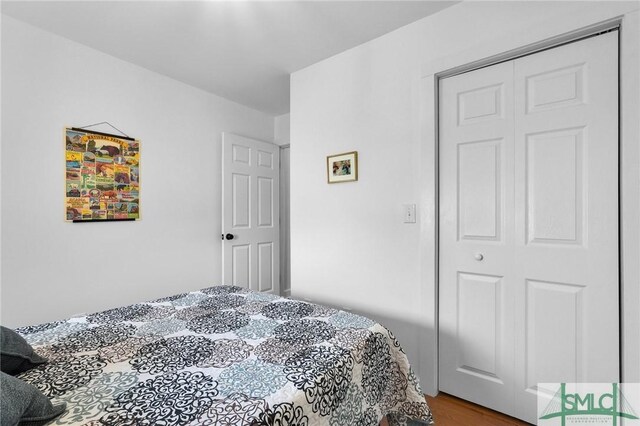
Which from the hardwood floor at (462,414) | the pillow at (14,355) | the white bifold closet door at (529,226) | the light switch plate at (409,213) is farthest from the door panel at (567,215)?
the pillow at (14,355)

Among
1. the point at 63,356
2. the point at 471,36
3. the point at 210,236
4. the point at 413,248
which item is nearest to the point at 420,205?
the point at 413,248

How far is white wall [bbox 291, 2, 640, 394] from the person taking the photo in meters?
1.75

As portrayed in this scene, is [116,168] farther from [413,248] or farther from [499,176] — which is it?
[499,176]

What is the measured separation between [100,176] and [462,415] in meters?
3.04

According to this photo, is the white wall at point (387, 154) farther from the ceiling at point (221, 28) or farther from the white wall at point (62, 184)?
the white wall at point (62, 184)

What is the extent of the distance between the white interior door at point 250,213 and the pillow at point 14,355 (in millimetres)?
2196

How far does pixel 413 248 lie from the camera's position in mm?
1998

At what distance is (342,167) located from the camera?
2.36 metres

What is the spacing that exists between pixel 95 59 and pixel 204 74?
813mm

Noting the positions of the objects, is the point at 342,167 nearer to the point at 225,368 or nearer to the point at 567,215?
the point at 567,215

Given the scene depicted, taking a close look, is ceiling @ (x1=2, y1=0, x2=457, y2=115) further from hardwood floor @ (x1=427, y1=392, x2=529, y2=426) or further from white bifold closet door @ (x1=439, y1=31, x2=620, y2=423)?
hardwood floor @ (x1=427, y1=392, x2=529, y2=426)

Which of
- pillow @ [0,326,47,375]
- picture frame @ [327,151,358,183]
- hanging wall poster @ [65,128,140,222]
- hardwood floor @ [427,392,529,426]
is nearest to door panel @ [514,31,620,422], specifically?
hardwood floor @ [427,392,529,426]

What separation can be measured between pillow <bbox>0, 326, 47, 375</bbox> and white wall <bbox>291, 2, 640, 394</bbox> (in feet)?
5.92

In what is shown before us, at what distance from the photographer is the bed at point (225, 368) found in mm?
788
